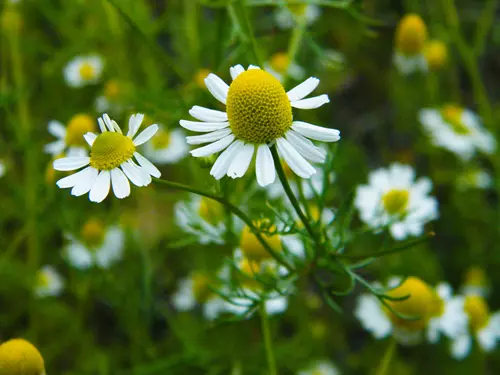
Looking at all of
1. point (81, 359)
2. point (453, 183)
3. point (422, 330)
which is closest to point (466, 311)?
point (422, 330)

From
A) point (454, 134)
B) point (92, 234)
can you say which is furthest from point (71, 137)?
point (454, 134)

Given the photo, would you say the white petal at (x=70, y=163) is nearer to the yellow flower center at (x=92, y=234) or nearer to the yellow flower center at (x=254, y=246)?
the yellow flower center at (x=254, y=246)

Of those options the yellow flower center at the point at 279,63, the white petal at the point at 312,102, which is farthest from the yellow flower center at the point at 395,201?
the white petal at the point at 312,102

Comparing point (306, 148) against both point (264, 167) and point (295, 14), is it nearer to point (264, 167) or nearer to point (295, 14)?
point (264, 167)

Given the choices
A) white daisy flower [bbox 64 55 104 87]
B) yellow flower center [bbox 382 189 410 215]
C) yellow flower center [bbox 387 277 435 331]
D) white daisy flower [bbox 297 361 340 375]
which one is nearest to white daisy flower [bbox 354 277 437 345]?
yellow flower center [bbox 387 277 435 331]

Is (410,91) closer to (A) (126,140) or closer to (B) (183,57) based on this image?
(B) (183,57)
